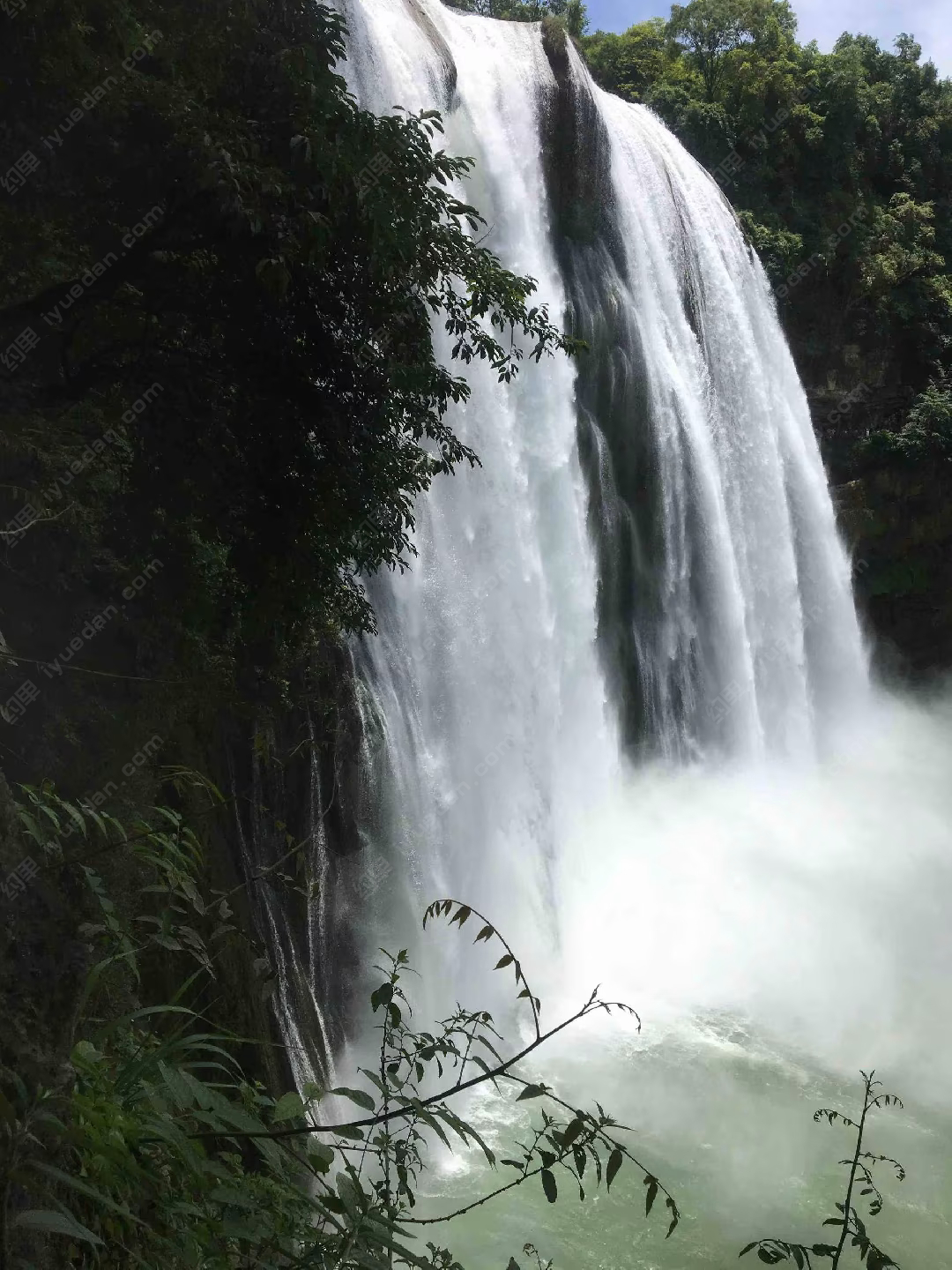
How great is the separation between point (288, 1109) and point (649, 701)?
12.6 metres

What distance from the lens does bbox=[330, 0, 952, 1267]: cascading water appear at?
26.7 feet

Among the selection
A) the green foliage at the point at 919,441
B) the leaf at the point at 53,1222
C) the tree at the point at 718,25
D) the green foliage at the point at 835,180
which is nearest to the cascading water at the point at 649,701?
the green foliage at the point at 919,441

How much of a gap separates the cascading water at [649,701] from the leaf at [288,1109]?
535 cm

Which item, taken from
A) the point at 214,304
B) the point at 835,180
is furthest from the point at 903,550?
the point at 214,304

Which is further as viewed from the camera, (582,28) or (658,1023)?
(582,28)

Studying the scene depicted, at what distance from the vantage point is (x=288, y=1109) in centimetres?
179

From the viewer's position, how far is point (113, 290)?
4.56 meters

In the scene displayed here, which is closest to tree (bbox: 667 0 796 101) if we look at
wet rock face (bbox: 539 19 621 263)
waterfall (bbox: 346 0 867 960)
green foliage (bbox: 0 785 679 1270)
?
waterfall (bbox: 346 0 867 960)

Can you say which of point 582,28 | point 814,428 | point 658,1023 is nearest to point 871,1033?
point 658,1023

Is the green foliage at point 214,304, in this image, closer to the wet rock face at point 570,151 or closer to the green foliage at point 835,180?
the wet rock face at point 570,151

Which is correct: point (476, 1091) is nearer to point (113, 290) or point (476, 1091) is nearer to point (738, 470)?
point (113, 290)

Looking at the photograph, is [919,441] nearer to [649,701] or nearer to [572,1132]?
[649,701]

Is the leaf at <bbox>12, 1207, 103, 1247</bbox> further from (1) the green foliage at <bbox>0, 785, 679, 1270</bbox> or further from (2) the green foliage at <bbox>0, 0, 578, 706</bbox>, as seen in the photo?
(2) the green foliage at <bbox>0, 0, 578, 706</bbox>

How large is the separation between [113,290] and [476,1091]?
6350 mm
